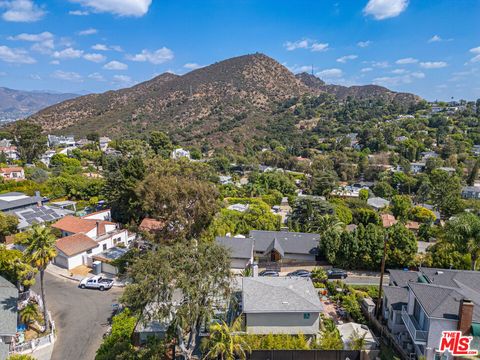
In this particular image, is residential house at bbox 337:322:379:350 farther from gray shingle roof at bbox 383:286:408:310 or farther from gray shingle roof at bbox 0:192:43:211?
gray shingle roof at bbox 0:192:43:211

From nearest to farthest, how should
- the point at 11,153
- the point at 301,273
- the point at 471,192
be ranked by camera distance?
1. the point at 301,273
2. the point at 471,192
3. the point at 11,153

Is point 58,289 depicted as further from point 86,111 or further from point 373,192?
point 86,111

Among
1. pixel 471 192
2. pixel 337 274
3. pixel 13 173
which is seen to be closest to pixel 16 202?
pixel 13 173

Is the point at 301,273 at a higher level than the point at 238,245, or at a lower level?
→ lower

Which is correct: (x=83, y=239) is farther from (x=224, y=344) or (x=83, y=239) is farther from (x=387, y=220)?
(x=387, y=220)

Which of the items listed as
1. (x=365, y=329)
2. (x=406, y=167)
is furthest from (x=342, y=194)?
(x=365, y=329)

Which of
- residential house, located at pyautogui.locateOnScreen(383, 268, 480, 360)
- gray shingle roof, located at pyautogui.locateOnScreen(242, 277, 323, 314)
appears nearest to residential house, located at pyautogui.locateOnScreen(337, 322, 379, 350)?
residential house, located at pyautogui.locateOnScreen(383, 268, 480, 360)
